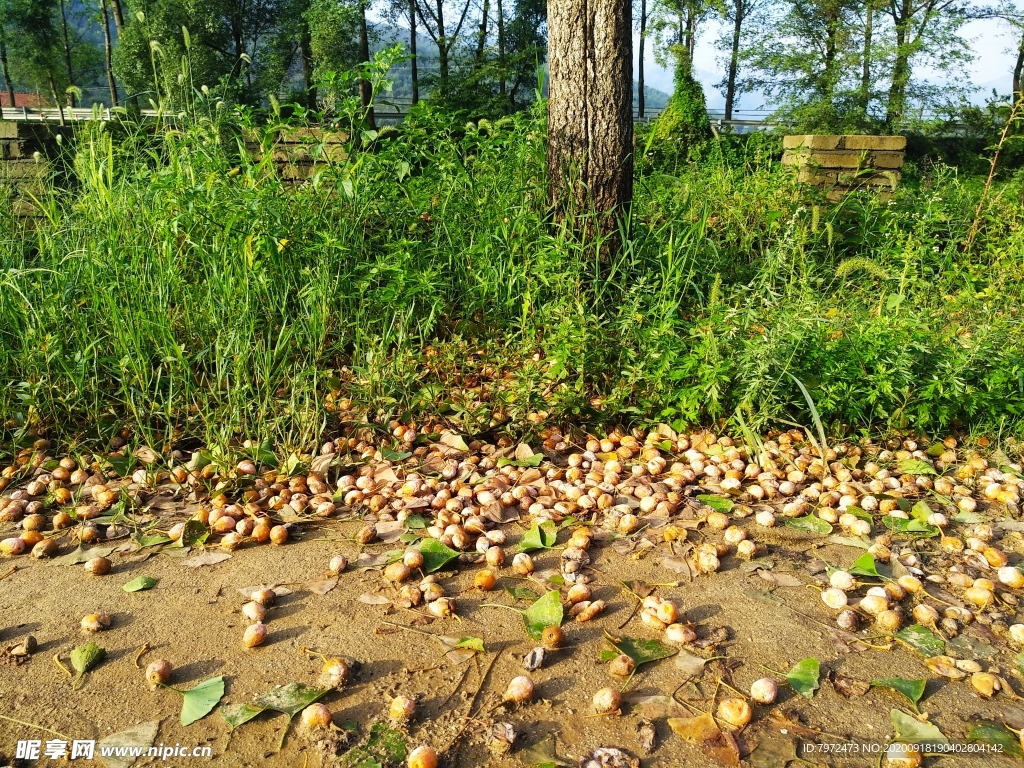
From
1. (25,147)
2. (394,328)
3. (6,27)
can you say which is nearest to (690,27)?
(25,147)

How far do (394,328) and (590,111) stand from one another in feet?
4.70

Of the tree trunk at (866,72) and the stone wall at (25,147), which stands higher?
the tree trunk at (866,72)

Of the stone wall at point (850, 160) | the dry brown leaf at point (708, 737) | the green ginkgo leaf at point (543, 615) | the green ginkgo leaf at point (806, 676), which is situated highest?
the stone wall at point (850, 160)

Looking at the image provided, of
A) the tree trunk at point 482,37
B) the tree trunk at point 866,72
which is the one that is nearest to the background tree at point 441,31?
the tree trunk at point 482,37

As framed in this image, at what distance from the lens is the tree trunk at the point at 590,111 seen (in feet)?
11.1

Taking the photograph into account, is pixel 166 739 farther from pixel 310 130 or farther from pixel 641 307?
pixel 310 130

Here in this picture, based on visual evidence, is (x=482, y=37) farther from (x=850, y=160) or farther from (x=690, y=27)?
(x=850, y=160)

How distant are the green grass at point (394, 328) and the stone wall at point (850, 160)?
2.40 m

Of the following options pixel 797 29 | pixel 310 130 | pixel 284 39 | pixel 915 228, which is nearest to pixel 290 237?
pixel 310 130

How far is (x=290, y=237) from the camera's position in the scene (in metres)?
3.03

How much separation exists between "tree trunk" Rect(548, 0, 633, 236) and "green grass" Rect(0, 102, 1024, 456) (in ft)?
0.53

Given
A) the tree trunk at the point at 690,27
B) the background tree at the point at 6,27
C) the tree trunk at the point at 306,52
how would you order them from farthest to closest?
the background tree at the point at 6,27
the tree trunk at the point at 306,52
the tree trunk at the point at 690,27

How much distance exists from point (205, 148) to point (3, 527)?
1.96 m

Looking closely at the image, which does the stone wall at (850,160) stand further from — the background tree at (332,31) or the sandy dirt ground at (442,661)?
the background tree at (332,31)
